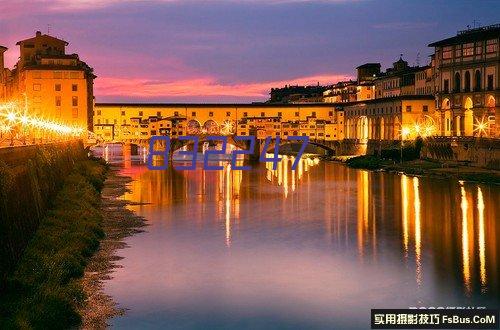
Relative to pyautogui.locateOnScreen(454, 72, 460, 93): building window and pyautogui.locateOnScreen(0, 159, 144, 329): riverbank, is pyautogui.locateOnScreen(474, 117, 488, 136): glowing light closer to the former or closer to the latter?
pyautogui.locateOnScreen(454, 72, 460, 93): building window

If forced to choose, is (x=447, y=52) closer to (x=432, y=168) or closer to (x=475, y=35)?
(x=475, y=35)

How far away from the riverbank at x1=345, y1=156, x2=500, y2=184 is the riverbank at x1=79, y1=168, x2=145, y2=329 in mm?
28510

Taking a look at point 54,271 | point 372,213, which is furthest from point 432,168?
point 54,271

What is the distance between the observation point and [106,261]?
2633 cm

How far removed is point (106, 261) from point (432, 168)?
170 feet

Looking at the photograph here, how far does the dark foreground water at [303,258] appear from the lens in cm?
2098

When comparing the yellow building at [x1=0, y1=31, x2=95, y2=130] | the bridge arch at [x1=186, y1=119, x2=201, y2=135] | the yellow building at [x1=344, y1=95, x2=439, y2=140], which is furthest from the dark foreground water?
the bridge arch at [x1=186, y1=119, x2=201, y2=135]

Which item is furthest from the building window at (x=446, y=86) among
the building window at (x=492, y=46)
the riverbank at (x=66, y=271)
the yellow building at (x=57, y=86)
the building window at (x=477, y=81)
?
the riverbank at (x=66, y=271)

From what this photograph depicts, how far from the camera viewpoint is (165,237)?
33125 mm

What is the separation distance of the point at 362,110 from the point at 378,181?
49.5 meters

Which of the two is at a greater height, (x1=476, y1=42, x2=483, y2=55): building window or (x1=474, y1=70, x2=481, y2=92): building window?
(x1=476, y1=42, x2=483, y2=55): building window

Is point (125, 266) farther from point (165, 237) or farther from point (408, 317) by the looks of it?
point (408, 317)

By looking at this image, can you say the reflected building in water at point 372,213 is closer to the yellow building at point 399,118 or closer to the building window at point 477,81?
the building window at point 477,81

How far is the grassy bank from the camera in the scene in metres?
17.5
